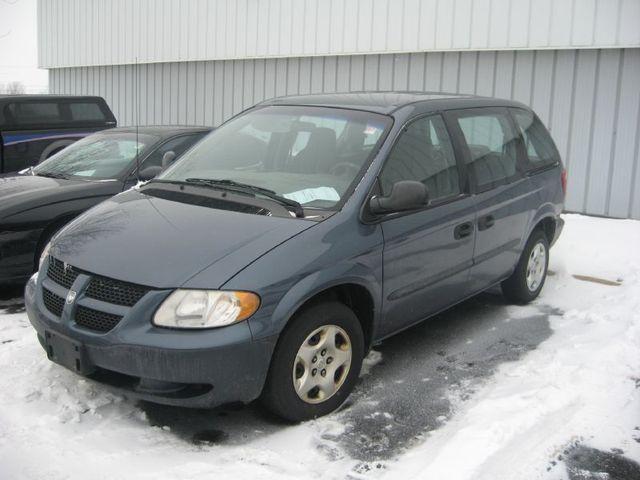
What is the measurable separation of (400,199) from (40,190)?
11.0 ft

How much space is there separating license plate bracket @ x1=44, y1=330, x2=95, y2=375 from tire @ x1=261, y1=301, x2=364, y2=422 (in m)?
0.87

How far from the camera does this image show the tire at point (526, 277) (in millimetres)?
5781

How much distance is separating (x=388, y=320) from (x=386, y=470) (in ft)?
3.55

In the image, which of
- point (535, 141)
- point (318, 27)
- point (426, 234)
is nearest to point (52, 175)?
point (426, 234)

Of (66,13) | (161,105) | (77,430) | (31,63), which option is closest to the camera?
(77,430)

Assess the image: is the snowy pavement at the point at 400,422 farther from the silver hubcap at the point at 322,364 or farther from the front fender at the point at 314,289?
the front fender at the point at 314,289

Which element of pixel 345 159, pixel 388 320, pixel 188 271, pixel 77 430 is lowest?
pixel 77 430

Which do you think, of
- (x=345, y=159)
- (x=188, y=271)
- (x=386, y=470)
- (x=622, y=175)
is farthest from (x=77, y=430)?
(x=622, y=175)

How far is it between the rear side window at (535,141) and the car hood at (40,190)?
11.2ft

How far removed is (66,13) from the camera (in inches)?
661

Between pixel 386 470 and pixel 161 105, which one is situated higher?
pixel 161 105

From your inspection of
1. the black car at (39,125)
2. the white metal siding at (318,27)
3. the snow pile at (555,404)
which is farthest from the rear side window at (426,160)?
the black car at (39,125)

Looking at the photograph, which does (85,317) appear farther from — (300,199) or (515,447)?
(515,447)

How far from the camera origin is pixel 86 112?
10.1 meters
